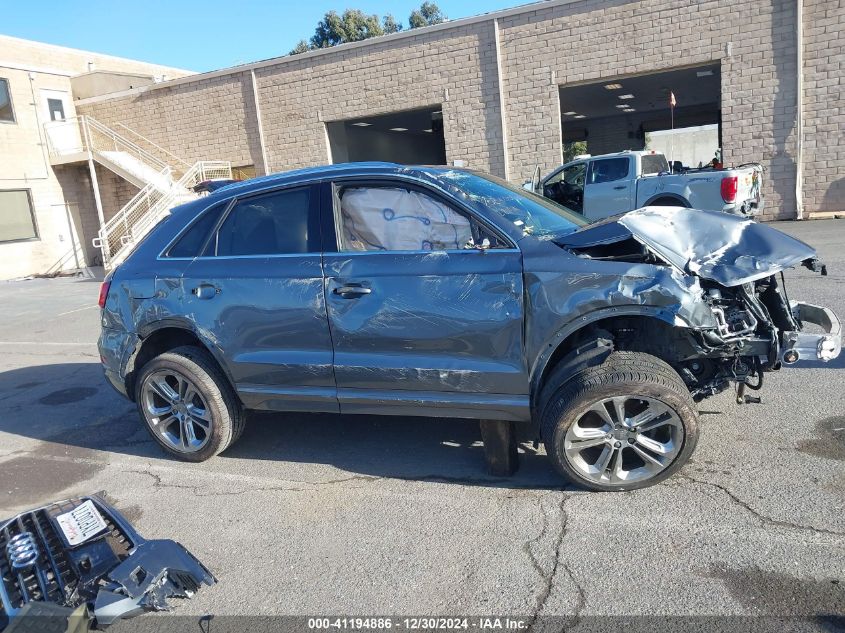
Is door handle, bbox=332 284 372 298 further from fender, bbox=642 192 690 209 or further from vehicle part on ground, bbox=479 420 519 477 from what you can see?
fender, bbox=642 192 690 209

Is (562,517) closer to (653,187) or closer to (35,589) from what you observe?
(35,589)

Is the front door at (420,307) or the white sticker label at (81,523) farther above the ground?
the front door at (420,307)

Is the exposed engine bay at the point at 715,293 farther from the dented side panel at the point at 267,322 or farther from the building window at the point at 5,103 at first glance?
the building window at the point at 5,103

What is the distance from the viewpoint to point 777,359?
→ 370cm

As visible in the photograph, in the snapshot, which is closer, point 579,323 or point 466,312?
point 579,323

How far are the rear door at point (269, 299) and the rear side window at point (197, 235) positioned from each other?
2.3 inches

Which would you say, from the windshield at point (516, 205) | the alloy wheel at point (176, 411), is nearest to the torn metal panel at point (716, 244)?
the windshield at point (516, 205)

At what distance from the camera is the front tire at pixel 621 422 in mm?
3584

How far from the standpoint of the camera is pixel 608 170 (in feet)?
46.2

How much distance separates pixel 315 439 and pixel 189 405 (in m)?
0.94

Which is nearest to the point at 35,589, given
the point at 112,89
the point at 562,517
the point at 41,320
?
the point at 562,517

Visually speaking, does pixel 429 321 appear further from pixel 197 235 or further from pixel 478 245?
pixel 197 235

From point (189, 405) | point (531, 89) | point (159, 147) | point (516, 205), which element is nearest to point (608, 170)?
point (531, 89)

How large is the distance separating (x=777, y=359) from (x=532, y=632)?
6.86 feet
